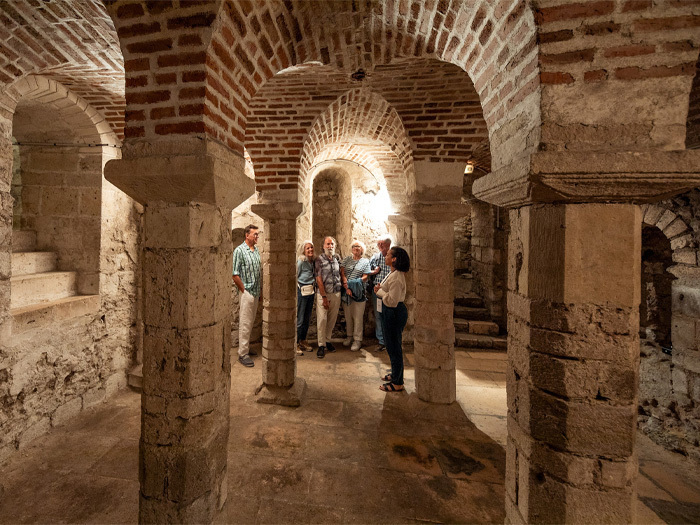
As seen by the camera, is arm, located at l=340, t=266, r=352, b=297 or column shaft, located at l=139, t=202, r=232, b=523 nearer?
column shaft, located at l=139, t=202, r=232, b=523

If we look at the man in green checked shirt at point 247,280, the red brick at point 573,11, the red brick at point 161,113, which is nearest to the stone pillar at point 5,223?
the red brick at point 161,113

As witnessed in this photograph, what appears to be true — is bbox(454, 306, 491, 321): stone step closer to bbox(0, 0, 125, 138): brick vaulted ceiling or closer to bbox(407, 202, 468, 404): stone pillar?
bbox(407, 202, 468, 404): stone pillar

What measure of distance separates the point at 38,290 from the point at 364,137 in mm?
4639

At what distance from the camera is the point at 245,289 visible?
5301 millimetres

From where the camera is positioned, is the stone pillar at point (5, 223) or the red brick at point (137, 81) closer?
the red brick at point (137, 81)

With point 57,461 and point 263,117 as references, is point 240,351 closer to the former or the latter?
point 57,461

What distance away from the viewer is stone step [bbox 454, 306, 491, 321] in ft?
23.1

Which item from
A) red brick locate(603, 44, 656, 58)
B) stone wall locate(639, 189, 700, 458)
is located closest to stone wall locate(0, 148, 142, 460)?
red brick locate(603, 44, 656, 58)

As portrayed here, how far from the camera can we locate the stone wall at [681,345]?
138 inches

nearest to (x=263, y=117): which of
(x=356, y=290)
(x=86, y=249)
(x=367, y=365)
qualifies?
(x=86, y=249)

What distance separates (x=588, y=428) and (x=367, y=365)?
12.6ft

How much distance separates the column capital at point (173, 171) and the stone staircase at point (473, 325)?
5517 mm

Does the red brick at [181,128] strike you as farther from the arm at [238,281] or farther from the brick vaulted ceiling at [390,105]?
the arm at [238,281]

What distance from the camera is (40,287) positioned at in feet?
11.5
